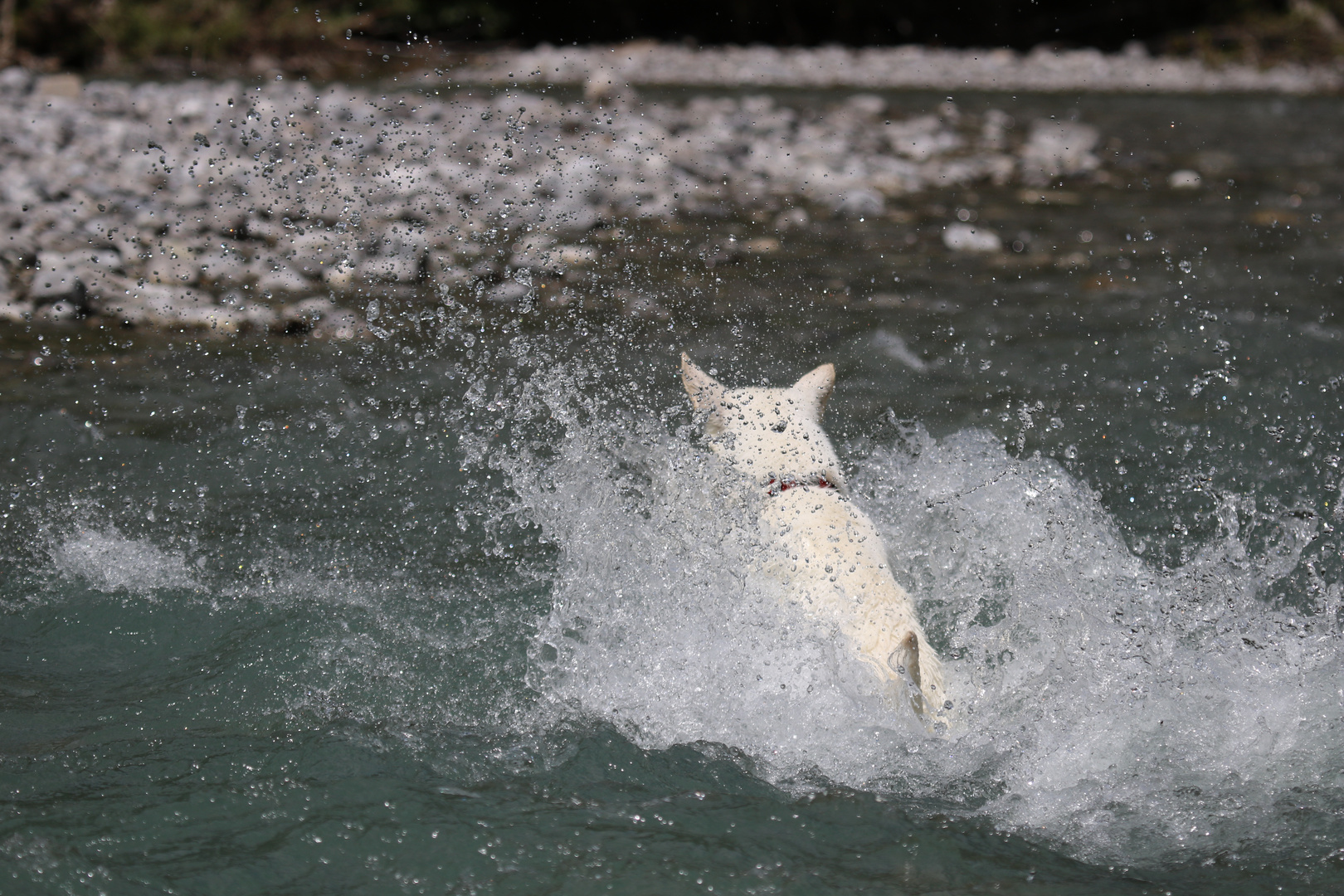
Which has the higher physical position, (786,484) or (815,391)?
(815,391)

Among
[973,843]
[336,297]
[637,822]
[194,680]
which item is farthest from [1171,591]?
[336,297]

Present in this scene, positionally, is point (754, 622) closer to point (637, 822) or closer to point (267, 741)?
point (637, 822)

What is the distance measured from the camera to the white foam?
383 centimetres

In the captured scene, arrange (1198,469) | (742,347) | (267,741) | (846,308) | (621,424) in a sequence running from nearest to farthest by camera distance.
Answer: (267,741) → (621,424) → (1198,469) → (742,347) → (846,308)

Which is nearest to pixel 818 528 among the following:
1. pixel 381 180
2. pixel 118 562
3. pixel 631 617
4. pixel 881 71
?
pixel 631 617

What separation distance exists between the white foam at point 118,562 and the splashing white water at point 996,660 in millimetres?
1246

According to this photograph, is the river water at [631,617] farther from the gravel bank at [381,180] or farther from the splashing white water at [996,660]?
the gravel bank at [381,180]

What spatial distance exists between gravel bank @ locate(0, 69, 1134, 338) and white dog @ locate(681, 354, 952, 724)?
92.4 inches

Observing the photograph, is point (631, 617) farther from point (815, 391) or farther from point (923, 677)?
point (815, 391)

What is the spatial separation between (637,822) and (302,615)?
4.83ft

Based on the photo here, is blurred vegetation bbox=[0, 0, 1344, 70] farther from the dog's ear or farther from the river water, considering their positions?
the dog's ear

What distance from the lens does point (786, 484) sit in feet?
12.0

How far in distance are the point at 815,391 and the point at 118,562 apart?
2572 millimetres

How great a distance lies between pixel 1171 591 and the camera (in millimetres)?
3684
